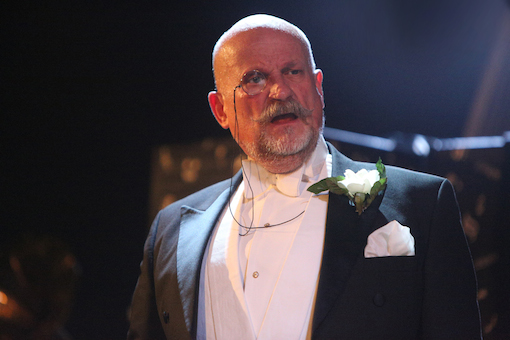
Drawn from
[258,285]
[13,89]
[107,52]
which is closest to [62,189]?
[13,89]

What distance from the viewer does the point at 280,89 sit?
142cm

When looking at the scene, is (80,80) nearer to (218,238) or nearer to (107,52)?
(107,52)

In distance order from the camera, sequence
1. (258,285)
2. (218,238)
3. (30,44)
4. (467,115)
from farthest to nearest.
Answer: (30,44) < (467,115) < (218,238) < (258,285)

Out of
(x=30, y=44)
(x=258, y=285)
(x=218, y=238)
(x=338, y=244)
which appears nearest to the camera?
(x=338, y=244)

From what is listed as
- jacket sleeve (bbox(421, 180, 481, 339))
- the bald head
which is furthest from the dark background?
→ jacket sleeve (bbox(421, 180, 481, 339))

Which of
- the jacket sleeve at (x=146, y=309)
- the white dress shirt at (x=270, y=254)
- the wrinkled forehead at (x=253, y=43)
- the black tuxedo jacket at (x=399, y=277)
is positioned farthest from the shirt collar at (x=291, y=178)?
the jacket sleeve at (x=146, y=309)

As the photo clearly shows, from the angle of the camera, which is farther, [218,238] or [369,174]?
[218,238]

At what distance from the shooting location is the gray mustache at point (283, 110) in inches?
56.1

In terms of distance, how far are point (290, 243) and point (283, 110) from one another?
0.48 metres

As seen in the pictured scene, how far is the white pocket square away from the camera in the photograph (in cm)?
115

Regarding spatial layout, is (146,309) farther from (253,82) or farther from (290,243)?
(253,82)

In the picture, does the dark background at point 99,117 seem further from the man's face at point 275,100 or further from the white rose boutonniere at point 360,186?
the white rose boutonniere at point 360,186

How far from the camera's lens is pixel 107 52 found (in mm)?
2176

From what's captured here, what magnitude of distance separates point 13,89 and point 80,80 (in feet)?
1.26
